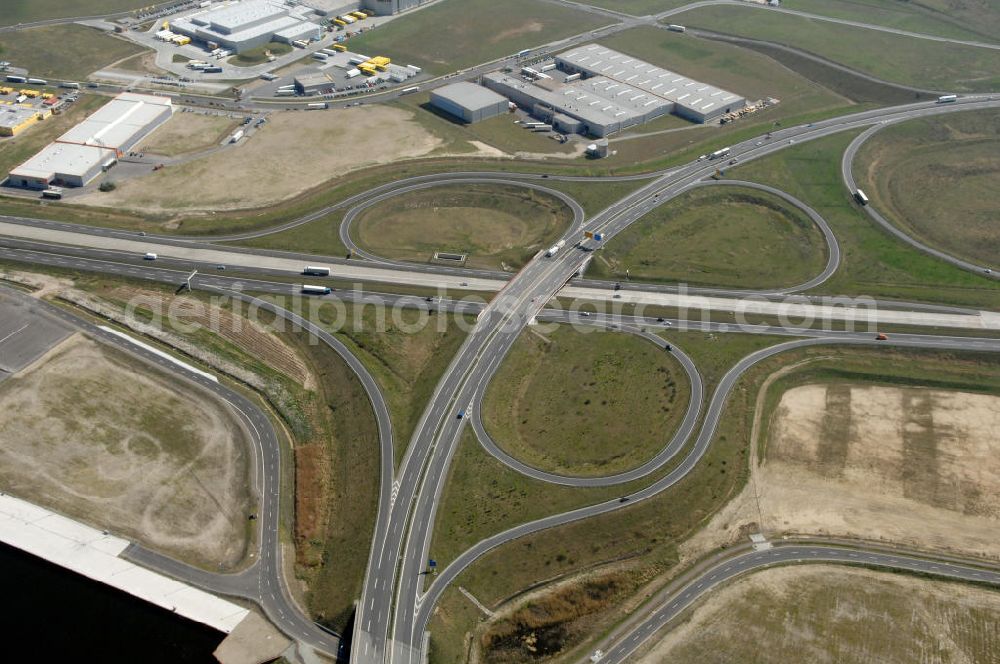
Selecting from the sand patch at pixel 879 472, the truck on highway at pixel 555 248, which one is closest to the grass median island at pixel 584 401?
the sand patch at pixel 879 472

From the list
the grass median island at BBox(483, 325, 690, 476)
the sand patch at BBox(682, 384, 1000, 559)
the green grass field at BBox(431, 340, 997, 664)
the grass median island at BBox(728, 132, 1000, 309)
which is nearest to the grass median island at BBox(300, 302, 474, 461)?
the grass median island at BBox(483, 325, 690, 476)

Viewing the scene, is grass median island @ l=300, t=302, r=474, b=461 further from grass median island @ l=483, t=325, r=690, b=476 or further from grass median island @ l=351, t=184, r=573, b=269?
grass median island @ l=351, t=184, r=573, b=269

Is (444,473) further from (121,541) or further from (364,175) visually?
(364,175)

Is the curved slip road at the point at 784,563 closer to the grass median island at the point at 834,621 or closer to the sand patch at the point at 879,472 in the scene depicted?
the grass median island at the point at 834,621

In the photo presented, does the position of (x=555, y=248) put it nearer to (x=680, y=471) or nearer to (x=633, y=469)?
(x=633, y=469)

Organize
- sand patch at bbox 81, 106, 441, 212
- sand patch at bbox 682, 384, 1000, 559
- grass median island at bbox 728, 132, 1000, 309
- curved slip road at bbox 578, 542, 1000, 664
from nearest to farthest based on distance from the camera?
curved slip road at bbox 578, 542, 1000, 664 → sand patch at bbox 682, 384, 1000, 559 → grass median island at bbox 728, 132, 1000, 309 → sand patch at bbox 81, 106, 441, 212

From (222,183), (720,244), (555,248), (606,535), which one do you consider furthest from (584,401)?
(222,183)
